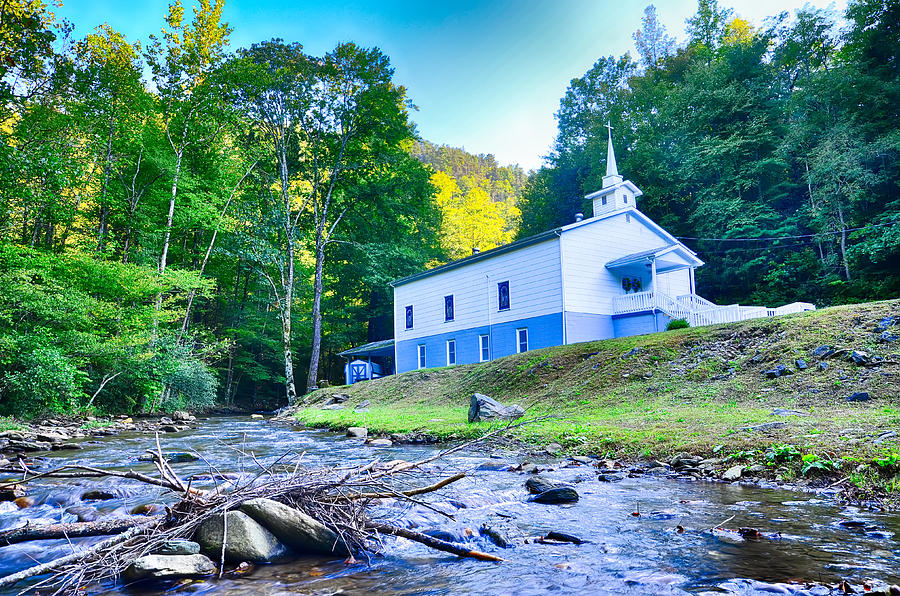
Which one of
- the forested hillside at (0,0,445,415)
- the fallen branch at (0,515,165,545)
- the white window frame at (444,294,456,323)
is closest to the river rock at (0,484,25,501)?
the fallen branch at (0,515,165,545)

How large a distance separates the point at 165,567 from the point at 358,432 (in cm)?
959

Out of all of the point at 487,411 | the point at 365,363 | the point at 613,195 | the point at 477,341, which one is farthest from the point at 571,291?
the point at 365,363

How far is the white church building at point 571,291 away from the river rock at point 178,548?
20312 mm

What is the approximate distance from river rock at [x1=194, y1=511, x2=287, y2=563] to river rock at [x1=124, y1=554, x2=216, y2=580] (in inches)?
8.0

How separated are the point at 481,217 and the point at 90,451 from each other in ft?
151

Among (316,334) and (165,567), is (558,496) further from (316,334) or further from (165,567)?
(316,334)

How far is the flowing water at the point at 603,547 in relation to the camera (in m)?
3.15

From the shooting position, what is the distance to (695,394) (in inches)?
468

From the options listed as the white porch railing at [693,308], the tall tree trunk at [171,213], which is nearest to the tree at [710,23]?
the white porch railing at [693,308]

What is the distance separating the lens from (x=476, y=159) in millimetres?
68438

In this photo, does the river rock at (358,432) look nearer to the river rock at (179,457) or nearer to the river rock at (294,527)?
the river rock at (179,457)

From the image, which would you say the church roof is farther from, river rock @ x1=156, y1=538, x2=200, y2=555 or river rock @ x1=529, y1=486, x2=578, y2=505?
river rock @ x1=156, y1=538, x2=200, y2=555

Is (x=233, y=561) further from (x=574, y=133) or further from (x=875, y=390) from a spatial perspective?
(x=574, y=133)

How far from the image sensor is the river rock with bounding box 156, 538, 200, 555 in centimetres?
352
